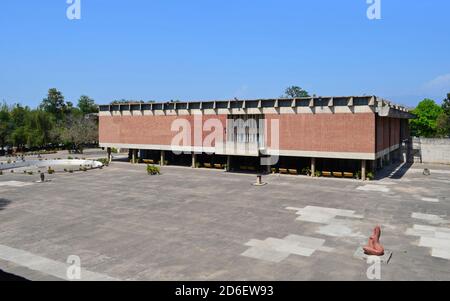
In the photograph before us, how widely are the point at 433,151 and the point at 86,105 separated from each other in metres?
96.3

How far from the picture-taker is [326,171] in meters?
43.2

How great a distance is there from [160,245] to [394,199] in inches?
782

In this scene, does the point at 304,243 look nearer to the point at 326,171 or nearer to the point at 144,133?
the point at 326,171

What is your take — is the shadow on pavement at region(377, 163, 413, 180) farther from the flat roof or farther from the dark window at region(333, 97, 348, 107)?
the dark window at region(333, 97, 348, 107)

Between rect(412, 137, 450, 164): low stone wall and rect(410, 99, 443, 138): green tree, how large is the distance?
113ft

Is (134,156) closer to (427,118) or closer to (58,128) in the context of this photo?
(58,128)

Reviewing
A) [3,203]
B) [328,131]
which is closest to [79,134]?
[3,203]

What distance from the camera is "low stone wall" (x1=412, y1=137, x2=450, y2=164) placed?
53281 mm

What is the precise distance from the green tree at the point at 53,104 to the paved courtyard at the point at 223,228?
76629 mm

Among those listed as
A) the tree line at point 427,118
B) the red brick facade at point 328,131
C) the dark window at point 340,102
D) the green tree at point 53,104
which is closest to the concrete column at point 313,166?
the red brick facade at point 328,131

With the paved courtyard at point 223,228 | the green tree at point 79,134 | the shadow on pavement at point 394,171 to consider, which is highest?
the green tree at point 79,134

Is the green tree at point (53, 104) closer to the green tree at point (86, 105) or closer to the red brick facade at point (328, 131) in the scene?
the green tree at point (86, 105)

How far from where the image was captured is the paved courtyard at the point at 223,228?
15.5 metres
